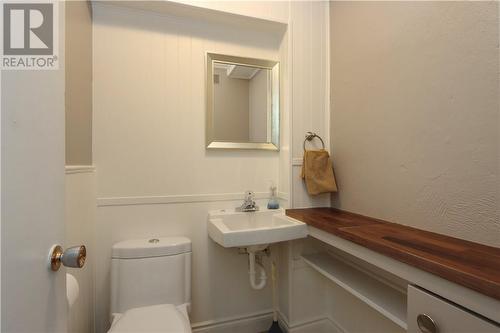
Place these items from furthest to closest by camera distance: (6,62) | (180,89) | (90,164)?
(180,89)
(90,164)
(6,62)

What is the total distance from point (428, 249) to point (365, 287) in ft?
1.61

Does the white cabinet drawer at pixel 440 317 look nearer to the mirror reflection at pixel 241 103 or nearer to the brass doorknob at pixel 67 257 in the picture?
the brass doorknob at pixel 67 257

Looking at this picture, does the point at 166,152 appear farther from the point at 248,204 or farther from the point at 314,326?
the point at 314,326

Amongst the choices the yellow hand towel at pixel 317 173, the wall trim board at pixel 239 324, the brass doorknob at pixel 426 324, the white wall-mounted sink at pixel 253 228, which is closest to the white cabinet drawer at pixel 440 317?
the brass doorknob at pixel 426 324

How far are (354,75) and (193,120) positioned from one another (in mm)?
1028

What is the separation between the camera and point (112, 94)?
141cm

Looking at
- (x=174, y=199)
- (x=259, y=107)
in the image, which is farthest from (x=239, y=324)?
(x=259, y=107)

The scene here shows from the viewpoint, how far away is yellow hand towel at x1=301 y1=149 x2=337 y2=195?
5.06ft

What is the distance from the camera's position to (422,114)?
3.53 ft

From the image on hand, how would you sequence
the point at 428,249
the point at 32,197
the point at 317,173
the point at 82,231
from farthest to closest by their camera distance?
the point at 317,173, the point at 82,231, the point at 428,249, the point at 32,197

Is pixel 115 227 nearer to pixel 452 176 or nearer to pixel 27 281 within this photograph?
pixel 27 281

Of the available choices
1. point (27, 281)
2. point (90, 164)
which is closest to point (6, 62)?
point (27, 281)

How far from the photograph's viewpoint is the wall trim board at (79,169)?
95cm

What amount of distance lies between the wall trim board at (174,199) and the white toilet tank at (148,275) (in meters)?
0.24
